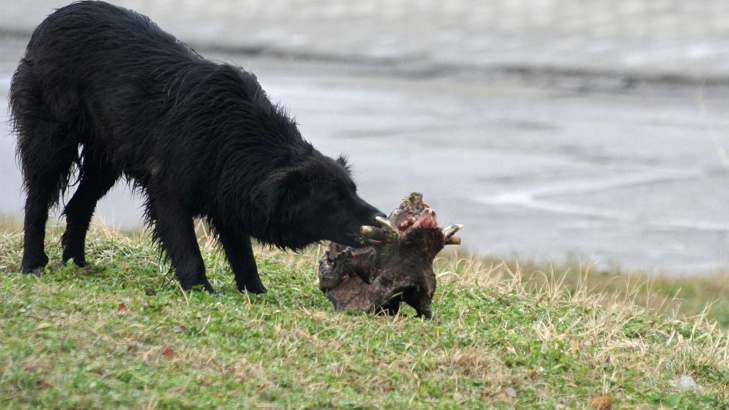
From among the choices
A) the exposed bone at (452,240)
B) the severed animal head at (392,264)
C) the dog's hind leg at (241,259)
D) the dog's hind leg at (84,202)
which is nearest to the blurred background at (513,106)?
the dog's hind leg at (84,202)

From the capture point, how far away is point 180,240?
6.42 meters

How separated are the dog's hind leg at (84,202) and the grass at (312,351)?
0.20m

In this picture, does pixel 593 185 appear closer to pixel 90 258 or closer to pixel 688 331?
pixel 688 331

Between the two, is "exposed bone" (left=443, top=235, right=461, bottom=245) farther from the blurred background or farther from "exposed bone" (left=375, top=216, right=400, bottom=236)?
the blurred background

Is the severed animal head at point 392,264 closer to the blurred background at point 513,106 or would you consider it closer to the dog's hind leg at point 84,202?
the dog's hind leg at point 84,202

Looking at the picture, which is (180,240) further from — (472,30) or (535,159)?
(472,30)

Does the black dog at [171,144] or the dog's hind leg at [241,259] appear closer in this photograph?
the black dog at [171,144]

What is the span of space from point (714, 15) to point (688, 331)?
759 inches

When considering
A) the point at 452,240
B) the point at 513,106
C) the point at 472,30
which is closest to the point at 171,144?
the point at 452,240

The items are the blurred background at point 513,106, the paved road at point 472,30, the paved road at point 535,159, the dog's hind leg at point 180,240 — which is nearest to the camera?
the dog's hind leg at point 180,240

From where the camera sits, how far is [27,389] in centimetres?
441

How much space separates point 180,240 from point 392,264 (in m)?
1.22

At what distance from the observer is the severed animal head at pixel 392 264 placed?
5.93 m

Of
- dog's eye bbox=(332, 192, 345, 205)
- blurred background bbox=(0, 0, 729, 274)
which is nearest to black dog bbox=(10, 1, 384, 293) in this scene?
dog's eye bbox=(332, 192, 345, 205)
